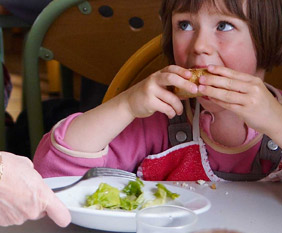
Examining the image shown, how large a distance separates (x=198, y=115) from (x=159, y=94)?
19 centimetres

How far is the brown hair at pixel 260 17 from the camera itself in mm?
1039

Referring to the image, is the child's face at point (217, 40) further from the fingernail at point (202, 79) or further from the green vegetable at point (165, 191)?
the green vegetable at point (165, 191)

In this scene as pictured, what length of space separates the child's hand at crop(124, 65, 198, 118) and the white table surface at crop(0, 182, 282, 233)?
0.15 meters

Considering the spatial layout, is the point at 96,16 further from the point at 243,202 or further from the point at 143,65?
the point at 243,202

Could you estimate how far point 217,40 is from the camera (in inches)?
41.2

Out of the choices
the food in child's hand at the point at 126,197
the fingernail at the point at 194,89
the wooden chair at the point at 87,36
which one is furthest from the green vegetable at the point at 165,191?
the wooden chair at the point at 87,36

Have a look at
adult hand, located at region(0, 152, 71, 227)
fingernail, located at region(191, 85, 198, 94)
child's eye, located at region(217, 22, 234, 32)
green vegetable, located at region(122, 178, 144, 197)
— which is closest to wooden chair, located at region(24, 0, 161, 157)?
child's eye, located at region(217, 22, 234, 32)

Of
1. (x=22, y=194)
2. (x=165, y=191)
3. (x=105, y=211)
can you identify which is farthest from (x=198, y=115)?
(x=22, y=194)

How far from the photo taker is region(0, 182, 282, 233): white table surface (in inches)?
31.0

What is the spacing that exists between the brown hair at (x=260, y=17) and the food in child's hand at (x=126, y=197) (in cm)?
37

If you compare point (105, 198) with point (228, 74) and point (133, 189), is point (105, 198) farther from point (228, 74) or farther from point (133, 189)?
point (228, 74)

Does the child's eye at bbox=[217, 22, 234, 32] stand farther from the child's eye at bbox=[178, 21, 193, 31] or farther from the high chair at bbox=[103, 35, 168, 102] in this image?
the high chair at bbox=[103, 35, 168, 102]

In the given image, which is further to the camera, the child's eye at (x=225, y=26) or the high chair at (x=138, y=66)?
the high chair at (x=138, y=66)

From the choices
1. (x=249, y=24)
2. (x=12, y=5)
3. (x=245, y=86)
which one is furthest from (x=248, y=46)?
(x=12, y=5)
